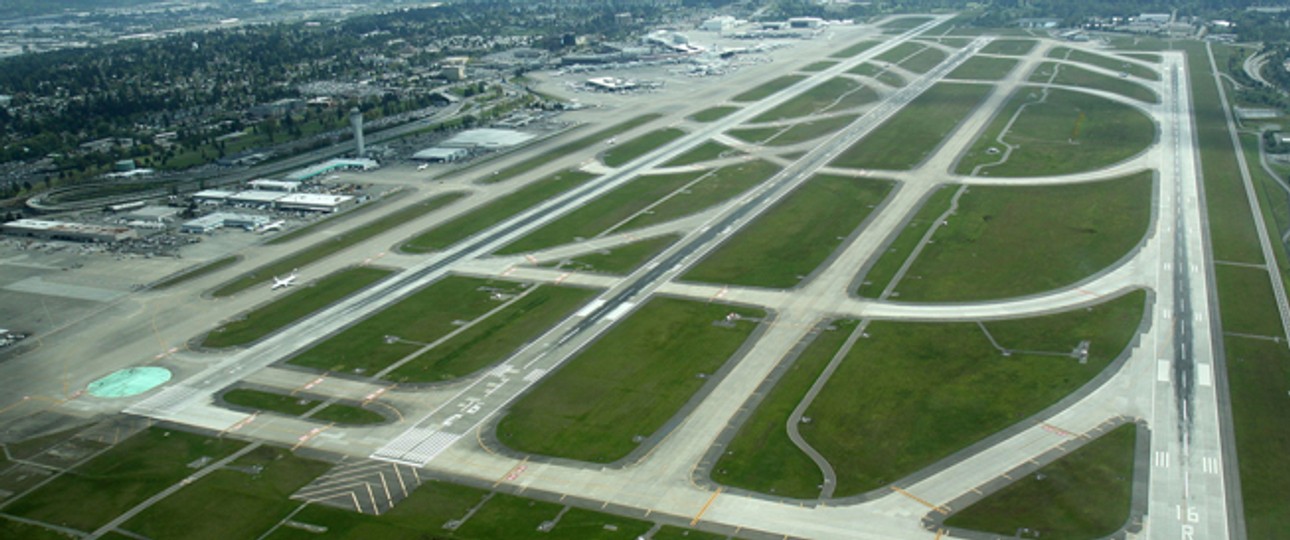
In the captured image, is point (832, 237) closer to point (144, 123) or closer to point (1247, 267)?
point (1247, 267)

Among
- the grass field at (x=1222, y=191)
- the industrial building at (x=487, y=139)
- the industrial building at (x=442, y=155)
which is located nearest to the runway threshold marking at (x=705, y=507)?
the grass field at (x=1222, y=191)

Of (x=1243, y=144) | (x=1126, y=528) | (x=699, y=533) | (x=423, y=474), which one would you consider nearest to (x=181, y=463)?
(x=423, y=474)

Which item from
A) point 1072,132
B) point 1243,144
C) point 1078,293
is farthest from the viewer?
point 1072,132

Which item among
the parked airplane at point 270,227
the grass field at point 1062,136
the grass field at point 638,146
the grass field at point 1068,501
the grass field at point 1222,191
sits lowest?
the grass field at point 1222,191

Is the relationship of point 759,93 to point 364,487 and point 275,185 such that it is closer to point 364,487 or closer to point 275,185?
point 275,185

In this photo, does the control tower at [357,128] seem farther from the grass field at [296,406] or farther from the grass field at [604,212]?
Result: the grass field at [296,406]

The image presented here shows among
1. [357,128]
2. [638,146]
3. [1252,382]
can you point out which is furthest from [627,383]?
[357,128]
